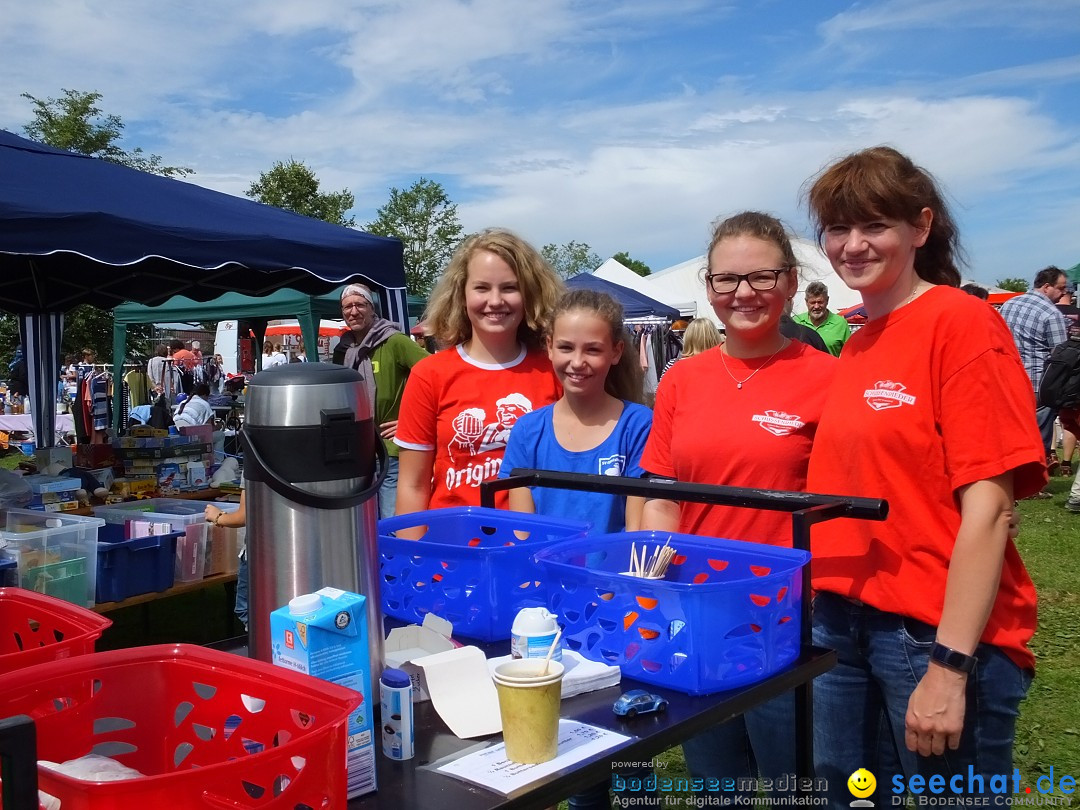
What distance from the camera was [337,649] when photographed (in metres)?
1.16

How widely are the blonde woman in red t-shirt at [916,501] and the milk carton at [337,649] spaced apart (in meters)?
0.96

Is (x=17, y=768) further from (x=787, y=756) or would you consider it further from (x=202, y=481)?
(x=202, y=481)

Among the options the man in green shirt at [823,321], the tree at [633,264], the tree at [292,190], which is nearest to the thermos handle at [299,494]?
the man in green shirt at [823,321]

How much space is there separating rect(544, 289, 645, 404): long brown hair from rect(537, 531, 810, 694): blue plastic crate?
0.86 metres

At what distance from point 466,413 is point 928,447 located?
1301 mm

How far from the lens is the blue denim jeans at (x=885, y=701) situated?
1.56 metres

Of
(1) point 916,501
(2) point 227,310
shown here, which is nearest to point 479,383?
(1) point 916,501

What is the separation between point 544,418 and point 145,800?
1.60 meters

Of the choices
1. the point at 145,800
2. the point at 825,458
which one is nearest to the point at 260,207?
the point at 825,458

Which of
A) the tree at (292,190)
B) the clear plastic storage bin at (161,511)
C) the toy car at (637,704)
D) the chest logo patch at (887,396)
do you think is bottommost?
the clear plastic storage bin at (161,511)

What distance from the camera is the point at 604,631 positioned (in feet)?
4.85

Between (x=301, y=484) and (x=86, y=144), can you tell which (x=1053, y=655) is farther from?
(x=86, y=144)

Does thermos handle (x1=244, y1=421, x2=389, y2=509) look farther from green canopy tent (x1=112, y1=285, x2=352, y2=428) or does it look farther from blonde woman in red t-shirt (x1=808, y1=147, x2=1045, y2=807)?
green canopy tent (x1=112, y1=285, x2=352, y2=428)

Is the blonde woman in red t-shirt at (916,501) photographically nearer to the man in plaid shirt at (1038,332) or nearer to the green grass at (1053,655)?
the green grass at (1053,655)
